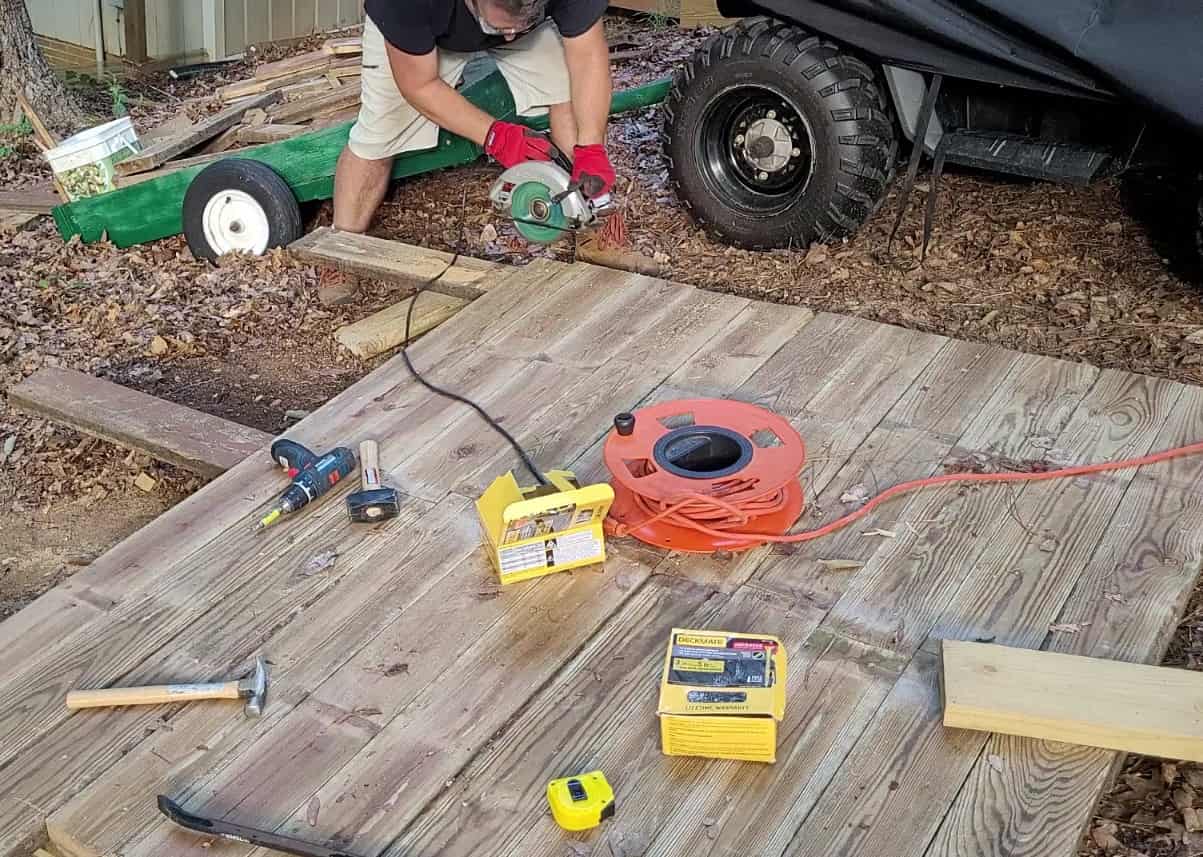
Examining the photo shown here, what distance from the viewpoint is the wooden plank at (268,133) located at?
4.97 metres

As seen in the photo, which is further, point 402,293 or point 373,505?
point 402,293

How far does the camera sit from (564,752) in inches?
81.0

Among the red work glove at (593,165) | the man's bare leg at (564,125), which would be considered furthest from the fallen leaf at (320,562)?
the man's bare leg at (564,125)

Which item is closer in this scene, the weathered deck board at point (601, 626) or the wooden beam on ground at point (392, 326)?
the weathered deck board at point (601, 626)

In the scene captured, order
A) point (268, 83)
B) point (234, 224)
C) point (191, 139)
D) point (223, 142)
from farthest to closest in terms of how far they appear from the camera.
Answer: point (268, 83) → point (223, 142) → point (191, 139) → point (234, 224)

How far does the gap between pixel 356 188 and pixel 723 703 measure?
304 centimetres

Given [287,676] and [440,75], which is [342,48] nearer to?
[440,75]

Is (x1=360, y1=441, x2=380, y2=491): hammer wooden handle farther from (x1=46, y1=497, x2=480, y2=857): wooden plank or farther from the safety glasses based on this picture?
the safety glasses

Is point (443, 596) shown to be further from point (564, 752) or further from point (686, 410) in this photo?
point (686, 410)

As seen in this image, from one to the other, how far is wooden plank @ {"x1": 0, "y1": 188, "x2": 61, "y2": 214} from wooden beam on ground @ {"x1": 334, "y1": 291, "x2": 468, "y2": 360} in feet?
6.26

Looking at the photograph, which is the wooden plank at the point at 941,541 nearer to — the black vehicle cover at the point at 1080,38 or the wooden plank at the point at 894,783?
the wooden plank at the point at 894,783

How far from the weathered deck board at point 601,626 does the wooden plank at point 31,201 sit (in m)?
2.64

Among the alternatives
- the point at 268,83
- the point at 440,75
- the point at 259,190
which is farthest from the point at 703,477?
the point at 268,83

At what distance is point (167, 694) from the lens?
2148 millimetres
